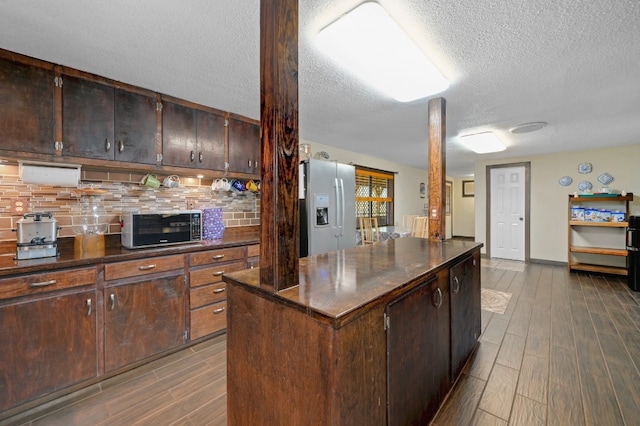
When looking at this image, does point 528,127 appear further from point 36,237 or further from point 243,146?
point 36,237

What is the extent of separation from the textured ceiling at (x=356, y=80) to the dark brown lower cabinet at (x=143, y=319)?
1.66 meters

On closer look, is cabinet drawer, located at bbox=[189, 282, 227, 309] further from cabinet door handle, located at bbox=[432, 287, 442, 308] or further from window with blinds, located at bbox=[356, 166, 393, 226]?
window with blinds, located at bbox=[356, 166, 393, 226]

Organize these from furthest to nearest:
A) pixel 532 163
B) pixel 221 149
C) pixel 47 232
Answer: pixel 532 163 < pixel 221 149 < pixel 47 232

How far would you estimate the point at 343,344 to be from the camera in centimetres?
90

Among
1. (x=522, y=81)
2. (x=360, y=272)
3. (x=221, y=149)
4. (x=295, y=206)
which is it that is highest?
(x=522, y=81)

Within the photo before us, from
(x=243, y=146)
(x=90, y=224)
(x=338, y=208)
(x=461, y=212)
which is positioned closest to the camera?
(x=90, y=224)

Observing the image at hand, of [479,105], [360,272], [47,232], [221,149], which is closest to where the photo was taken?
[360,272]

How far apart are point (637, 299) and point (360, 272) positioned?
14.5ft

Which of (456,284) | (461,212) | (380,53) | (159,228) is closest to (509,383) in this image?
(456,284)

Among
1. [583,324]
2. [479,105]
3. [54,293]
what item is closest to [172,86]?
[54,293]

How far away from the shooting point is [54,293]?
176 cm

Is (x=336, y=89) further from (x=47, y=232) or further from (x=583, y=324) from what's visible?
(x=583, y=324)

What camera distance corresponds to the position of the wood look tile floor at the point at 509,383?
64.0 inches

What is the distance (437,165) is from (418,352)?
1.80 metres
